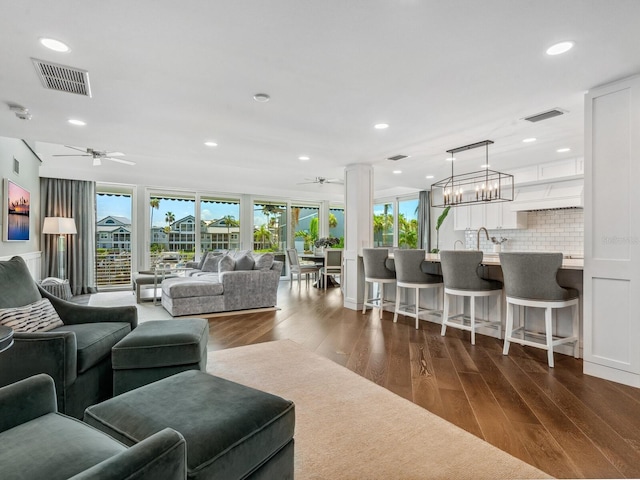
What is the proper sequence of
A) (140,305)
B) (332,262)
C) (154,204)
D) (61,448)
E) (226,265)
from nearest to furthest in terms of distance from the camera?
1. (61,448)
2. (226,265)
3. (140,305)
4. (332,262)
5. (154,204)

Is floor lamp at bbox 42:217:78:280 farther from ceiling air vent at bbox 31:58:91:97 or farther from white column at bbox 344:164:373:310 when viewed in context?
white column at bbox 344:164:373:310

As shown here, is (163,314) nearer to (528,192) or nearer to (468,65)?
(468,65)

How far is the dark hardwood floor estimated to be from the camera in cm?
186

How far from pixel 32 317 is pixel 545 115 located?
4818 mm

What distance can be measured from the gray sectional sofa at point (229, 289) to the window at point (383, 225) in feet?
17.1

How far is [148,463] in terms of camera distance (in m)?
0.84

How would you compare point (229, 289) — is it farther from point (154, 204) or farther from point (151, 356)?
point (154, 204)

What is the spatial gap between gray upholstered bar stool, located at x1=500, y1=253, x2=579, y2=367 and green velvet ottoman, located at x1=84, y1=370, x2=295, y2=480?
2685mm

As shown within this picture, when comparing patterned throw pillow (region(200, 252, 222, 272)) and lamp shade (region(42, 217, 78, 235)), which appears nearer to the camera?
lamp shade (region(42, 217, 78, 235))

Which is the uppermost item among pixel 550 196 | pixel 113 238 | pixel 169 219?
pixel 550 196

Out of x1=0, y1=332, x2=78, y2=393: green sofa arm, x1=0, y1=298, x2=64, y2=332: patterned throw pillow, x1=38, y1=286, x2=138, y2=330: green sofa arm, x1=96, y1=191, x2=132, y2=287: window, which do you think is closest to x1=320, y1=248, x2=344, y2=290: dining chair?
x1=96, y1=191, x2=132, y2=287: window

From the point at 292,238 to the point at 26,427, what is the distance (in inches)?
363

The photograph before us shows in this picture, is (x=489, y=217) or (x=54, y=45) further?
(x=489, y=217)

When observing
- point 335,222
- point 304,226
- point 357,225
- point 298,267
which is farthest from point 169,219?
point 357,225
